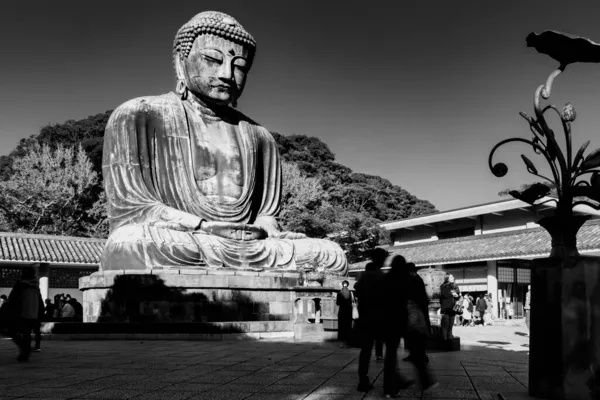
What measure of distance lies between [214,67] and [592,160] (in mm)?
10113

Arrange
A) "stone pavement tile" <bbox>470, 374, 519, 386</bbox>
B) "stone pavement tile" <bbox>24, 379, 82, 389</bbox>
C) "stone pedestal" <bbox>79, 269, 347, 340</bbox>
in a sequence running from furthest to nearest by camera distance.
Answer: "stone pedestal" <bbox>79, 269, 347, 340</bbox>, "stone pavement tile" <bbox>470, 374, 519, 386</bbox>, "stone pavement tile" <bbox>24, 379, 82, 389</bbox>

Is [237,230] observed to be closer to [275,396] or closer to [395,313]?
[395,313]

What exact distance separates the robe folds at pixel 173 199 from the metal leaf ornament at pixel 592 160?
8.41m

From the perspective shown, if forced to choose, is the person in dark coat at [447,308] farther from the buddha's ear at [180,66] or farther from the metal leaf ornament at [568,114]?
the buddha's ear at [180,66]

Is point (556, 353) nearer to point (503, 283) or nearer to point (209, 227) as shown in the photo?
point (209, 227)

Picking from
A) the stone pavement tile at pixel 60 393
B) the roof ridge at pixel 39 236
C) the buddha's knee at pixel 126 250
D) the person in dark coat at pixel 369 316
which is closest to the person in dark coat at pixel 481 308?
the buddha's knee at pixel 126 250

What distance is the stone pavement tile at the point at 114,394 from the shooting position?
16.1 ft

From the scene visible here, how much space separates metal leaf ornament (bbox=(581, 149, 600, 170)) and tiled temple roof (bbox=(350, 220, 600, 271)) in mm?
17686

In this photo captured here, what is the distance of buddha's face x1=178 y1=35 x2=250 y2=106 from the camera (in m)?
13.7

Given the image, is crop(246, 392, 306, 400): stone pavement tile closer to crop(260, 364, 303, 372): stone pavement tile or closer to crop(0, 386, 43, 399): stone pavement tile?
crop(260, 364, 303, 372): stone pavement tile

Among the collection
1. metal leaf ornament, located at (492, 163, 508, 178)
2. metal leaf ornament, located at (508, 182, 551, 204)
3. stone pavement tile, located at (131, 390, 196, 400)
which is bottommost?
stone pavement tile, located at (131, 390, 196, 400)

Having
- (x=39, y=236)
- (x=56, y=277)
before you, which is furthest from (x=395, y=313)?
(x=39, y=236)

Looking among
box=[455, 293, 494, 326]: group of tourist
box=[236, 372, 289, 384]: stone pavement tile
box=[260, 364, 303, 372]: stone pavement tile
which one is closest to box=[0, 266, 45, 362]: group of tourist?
box=[260, 364, 303, 372]: stone pavement tile

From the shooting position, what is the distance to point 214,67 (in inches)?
542
